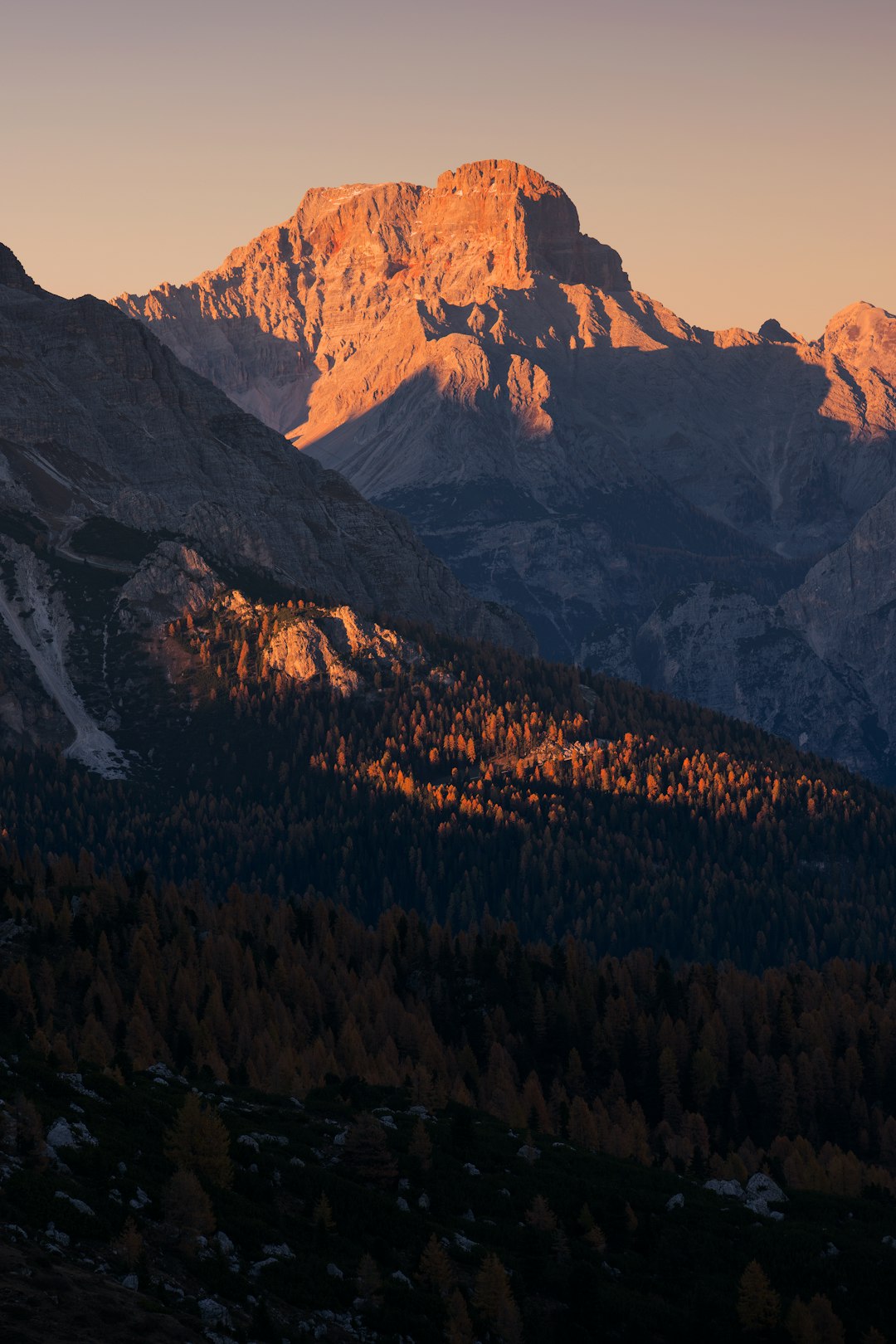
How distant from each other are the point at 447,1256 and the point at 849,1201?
5185cm

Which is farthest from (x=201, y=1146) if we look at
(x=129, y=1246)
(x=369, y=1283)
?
(x=129, y=1246)

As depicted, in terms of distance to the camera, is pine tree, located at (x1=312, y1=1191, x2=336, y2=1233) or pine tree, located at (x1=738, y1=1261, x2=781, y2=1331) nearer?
pine tree, located at (x1=738, y1=1261, x2=781, y2=1331)

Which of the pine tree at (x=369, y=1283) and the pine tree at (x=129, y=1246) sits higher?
the pine tree at (x=129, y=1246)

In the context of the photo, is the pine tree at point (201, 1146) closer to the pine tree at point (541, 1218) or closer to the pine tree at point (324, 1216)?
the pine tree at point (324, 1216)

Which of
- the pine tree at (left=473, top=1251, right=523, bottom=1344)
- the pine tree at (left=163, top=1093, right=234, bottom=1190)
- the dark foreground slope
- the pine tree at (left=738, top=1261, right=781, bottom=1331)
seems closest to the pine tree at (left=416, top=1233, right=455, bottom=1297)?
the dark foreground slope

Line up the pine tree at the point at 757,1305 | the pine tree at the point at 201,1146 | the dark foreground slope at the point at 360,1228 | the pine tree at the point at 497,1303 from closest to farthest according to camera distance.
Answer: the dark foreground slope at the point at 360,1228 → the pine tree at the point at 497,1303 → the pine tree at the point at 757,1305 → the pine tree at the point at 201,1146

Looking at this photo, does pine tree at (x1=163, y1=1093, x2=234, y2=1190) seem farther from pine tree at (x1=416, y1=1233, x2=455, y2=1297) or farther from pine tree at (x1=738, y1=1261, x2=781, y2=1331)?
pine tree at (x1=738, y1=1261, x2=781, y2=1331)

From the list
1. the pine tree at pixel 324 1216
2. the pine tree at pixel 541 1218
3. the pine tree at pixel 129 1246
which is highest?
the pine tree at pixel 129 1246

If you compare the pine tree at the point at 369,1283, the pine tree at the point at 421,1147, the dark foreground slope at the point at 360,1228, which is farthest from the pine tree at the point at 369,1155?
the pine tree at the point at 369,1283

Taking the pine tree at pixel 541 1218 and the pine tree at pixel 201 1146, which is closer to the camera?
the pine tree at pixel 201 1146

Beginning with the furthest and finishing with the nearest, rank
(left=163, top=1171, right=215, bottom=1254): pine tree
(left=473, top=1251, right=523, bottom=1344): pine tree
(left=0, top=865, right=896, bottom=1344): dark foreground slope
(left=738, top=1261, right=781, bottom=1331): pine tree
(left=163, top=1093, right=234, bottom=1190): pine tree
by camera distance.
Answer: (left=163, top=1093, right=234, bottom=1190): pine tree, (left=738, top=1261, right=781, bottom=1331): pine tree, (left=163, top=1171, right=215, bottom=1254): pine tree, (left=473, top=1251, right=523, bottom=1344): pine tree, (left=0, top=865, right=896, bottom=1344): dark foreground slope

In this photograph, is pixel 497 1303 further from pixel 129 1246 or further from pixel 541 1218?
pixel 541 1218

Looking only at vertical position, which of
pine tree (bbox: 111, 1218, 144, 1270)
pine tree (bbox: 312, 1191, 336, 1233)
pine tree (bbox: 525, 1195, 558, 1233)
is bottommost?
pine tree (bbox: 525, 1195, 558, 1233)

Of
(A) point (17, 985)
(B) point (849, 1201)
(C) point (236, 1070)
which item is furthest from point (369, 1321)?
(A) point (17, 985)
